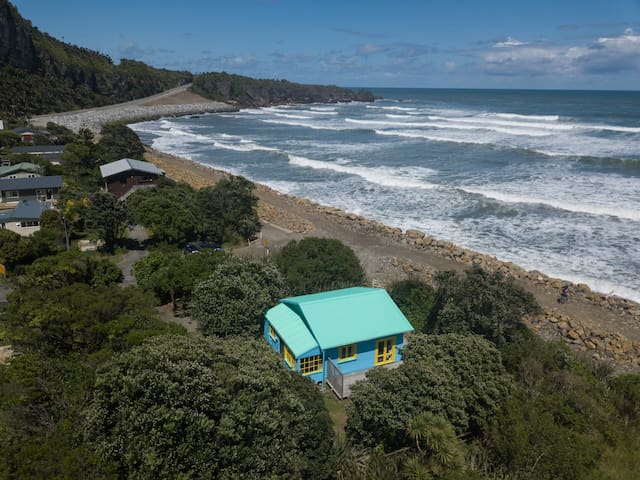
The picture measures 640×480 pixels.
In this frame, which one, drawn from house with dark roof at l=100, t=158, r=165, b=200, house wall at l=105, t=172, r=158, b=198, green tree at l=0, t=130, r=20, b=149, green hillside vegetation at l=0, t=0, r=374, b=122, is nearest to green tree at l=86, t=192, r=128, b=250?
house with dark roof at l=100, t=158, r=165, b=200

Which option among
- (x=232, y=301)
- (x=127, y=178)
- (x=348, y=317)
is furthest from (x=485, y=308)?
(x=127, y=178)

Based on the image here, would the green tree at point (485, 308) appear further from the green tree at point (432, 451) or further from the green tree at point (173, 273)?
the green tree at point (173, 273)

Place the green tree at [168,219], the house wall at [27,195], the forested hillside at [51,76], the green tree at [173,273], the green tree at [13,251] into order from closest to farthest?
1. the green tree at [173,273]
2. the green tree at [13,251]
3. the green tree at [168,219]
4. the house wall at [27,195]
5. the forested hillside at [51,76]

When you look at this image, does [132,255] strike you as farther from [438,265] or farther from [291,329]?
[438,265]

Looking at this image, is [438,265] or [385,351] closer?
[385,351]

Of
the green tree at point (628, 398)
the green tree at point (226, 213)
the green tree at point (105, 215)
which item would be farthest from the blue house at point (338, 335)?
the green tree at point (105, 215)

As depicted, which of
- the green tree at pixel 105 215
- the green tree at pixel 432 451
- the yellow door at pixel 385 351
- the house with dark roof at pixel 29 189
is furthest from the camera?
the house with dark roof at pixel 29 189
